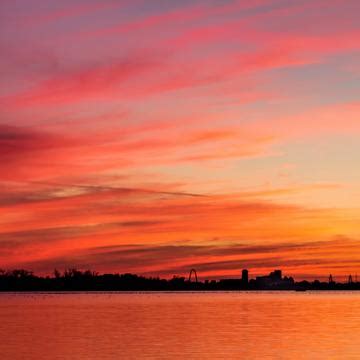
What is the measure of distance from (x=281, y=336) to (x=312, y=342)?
22.1ft

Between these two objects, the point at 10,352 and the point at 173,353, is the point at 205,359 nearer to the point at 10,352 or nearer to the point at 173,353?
the point at 173,353

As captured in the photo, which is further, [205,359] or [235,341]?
[235,341]

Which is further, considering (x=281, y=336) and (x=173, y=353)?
(x=281, y=336)

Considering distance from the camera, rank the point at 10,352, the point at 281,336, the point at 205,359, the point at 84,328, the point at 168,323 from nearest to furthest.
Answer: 1. the point at 205,359
2. the point at 10,352
3. the point at 281,336
4. the point at 84,328
5. the point at 168,323

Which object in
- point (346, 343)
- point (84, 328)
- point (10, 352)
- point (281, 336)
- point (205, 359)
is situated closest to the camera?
point (205, 359)

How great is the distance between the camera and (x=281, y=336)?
76.9 meters

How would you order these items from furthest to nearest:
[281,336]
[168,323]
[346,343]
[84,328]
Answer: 1. [168,323]
2. [84,328]
3. [281,336]
4. [346,343]

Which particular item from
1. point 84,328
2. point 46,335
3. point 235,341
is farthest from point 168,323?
point 235,341

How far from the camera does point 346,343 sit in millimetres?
68438

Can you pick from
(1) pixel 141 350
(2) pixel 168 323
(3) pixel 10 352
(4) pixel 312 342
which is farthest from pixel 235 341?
(2) pixel 168 323

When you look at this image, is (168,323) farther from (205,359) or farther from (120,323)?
(205,359)

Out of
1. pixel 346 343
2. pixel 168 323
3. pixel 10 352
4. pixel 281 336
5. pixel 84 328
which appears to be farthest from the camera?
pixel 168 323

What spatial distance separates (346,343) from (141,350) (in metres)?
17.1


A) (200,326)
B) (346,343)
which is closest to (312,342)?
(346,343)
